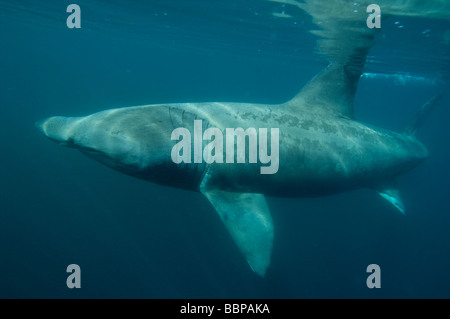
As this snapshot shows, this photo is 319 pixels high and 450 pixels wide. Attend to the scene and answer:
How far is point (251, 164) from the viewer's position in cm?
583

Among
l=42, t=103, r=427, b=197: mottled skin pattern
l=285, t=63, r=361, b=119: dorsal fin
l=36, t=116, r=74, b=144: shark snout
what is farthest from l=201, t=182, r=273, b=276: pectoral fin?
l=285, t=63, r=361, b=119: dorsal fin

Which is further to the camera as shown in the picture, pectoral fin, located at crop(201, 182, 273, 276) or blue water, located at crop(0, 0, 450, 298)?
blue water, located at crop(0, 0, 450, 298)

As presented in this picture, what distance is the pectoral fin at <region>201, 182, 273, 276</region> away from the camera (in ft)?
16.7

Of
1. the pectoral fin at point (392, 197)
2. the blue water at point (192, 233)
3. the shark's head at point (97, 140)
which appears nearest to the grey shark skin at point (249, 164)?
the shark's head at point (97, 140)

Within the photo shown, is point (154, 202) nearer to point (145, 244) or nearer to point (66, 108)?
point (145, 244)

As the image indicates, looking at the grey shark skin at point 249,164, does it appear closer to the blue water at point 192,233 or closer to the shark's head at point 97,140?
the shark's head at point 97,140

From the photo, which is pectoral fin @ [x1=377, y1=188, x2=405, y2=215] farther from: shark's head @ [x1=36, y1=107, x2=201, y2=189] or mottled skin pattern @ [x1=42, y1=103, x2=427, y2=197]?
shark's head @ [x1=36, y1=107, x2=201, y2=189]

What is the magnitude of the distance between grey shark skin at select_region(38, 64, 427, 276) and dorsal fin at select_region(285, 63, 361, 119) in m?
0.03

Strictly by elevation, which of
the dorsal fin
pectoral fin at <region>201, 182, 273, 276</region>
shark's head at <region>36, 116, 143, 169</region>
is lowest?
pectoral fin at <region>201, 182, 273, 276</region>

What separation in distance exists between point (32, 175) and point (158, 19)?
1489cm

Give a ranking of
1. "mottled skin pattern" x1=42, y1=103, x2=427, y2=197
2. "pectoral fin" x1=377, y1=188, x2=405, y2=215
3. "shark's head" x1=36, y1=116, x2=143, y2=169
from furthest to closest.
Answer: "pectoral fin" x1=377, y1=188, x2=405, y2=215
"mottled skin pattern" x1=42, y1=103, x2=427, y2=197
"shark's head" x1=36, y1=116, x2=143, y2=169

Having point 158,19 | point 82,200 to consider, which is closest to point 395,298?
point 82,200

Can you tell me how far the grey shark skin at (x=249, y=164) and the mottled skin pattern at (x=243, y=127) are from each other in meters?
0.02

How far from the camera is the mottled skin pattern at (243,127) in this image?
5.06 m
